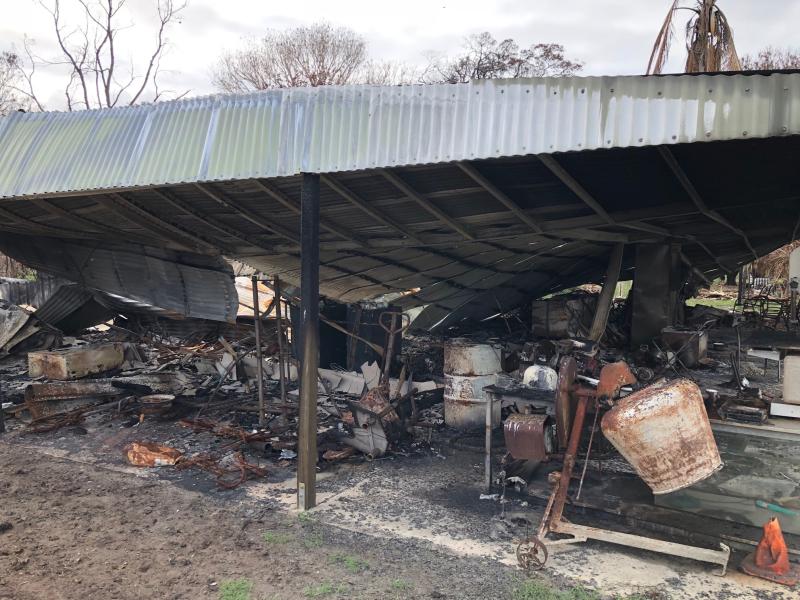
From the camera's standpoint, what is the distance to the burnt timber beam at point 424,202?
219 inches

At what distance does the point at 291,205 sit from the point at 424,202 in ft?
4.95

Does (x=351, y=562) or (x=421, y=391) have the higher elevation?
(x=421, y=391)

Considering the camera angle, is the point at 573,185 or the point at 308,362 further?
the point at 573,185

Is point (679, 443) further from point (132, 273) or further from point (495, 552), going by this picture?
point (132, 273)

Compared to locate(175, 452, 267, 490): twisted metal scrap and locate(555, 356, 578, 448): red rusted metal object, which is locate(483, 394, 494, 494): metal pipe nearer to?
locate(555, 356, 578, 448): red rusted metal object

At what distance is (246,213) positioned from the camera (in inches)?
267

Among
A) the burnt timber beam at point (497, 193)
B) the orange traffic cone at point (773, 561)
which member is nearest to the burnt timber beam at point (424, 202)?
the burnt timber beam at point (497, 193)

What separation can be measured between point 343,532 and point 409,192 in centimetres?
324

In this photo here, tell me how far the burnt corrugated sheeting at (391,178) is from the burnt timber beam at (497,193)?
2cm

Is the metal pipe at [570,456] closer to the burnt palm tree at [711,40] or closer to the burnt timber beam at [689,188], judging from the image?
the burnt timber beam at [689,188]

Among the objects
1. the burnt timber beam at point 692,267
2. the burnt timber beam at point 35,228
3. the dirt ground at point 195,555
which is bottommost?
the dirt ground at point 195,555

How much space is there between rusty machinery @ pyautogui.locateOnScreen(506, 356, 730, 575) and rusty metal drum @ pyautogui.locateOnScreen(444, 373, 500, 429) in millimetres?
2358

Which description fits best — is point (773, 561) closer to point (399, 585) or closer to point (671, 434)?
point (671, 434)

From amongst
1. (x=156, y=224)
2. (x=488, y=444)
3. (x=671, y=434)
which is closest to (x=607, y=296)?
(x=488, y=444)
